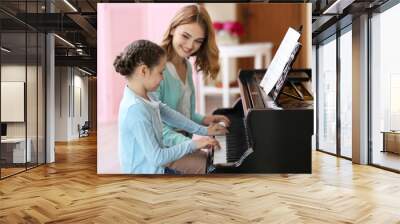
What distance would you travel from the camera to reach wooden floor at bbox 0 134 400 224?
373cm

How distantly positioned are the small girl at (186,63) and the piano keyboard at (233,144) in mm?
209

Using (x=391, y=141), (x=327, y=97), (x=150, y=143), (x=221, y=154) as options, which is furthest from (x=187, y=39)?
(x=327, y=97)

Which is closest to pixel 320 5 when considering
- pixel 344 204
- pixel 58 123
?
pixel 344 204

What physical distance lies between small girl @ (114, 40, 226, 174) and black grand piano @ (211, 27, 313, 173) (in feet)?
0.92

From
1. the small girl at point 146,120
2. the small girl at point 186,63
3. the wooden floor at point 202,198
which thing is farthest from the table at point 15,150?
the small girl at point 186,63

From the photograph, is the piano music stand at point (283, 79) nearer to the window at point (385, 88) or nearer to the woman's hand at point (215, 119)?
the woman's hand at point (215, 119)

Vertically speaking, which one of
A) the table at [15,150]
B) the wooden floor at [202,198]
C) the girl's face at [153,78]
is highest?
the girl's face at [153,78]

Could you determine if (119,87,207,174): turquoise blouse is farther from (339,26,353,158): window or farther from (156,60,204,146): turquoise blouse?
A: (339,26,353,158): window

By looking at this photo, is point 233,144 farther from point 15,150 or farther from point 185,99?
point 15,150

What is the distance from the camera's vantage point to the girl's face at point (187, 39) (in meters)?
5.51

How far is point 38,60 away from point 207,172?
12.0 feet

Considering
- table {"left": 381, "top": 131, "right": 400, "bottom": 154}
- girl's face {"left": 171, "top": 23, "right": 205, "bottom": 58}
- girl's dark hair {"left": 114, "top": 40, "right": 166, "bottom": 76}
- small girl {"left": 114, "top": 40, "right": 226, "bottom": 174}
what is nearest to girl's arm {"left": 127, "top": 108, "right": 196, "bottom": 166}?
small girl {"left": 114, "top": 40, "right": 226, "bottom": 174}

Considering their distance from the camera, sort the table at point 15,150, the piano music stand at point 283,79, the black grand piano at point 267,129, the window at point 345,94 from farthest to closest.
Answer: the window at point 345,94 → the table at point 15,150 → the black grand piano at point 267,129 → the piano music stand at point 283,79

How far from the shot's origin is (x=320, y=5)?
6.80m
